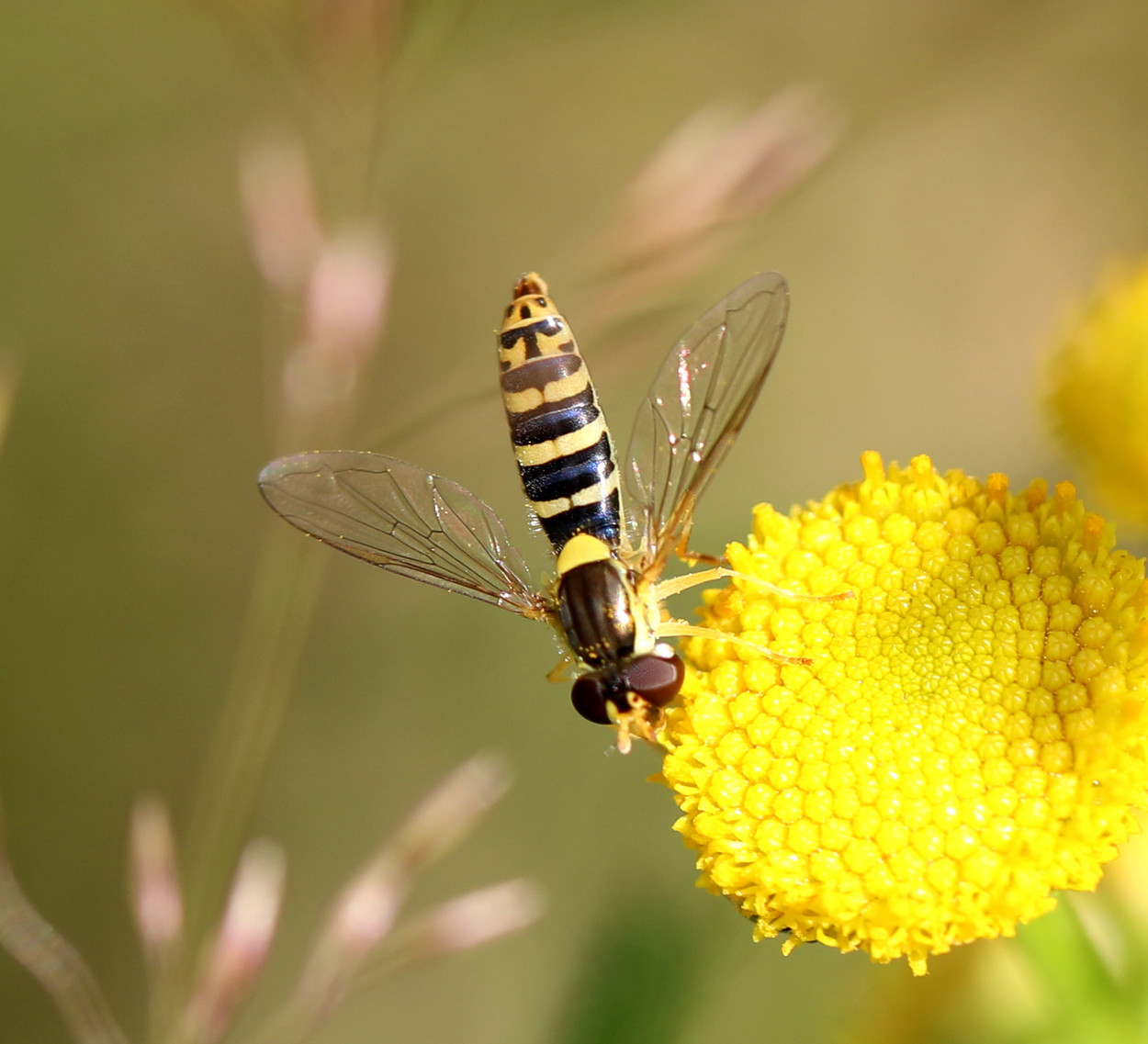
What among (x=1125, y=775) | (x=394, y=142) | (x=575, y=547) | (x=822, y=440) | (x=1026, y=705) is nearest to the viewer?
(x=1125, y=775)

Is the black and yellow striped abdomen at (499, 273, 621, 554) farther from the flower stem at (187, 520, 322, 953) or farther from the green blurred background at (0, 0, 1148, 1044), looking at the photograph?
the green blurred background at (0, 0, 1148, 1044)

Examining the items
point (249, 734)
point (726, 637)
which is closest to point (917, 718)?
point (726, 637)

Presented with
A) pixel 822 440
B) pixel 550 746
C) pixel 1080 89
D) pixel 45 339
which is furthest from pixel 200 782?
pixel 1080 89

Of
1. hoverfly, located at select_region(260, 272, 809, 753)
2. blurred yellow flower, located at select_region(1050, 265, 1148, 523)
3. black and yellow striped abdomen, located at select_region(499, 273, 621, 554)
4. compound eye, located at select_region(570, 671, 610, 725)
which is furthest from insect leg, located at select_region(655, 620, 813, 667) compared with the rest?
blurred yellow flower, located at select_region(1050, 265, 1148, 523)

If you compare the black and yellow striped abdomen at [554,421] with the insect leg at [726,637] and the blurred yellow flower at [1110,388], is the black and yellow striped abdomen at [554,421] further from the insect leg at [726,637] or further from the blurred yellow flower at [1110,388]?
the blurred yellow flower at [1110,388]

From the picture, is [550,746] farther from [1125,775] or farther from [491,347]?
[1125,775]

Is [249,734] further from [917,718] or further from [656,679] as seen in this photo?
[917,718]
